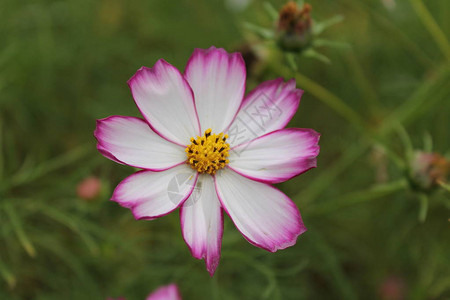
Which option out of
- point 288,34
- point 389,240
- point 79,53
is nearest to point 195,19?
point 79,53

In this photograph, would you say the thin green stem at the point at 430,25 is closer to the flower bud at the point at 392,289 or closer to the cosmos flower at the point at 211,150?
the cosmos flower at the point at 211,150

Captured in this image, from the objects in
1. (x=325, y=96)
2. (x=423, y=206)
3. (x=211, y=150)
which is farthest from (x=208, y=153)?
(x=325, y=96)

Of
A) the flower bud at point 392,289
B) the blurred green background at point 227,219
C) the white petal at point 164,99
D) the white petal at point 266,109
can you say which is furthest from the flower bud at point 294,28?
the flower bud at point 392,289

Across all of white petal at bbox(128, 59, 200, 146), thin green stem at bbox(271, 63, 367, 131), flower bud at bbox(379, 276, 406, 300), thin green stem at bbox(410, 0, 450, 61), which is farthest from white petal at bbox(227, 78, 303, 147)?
flower bud at bbox(379, 276, 406, 300)

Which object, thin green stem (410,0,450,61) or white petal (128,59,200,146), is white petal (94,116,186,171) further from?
thin green stem (410,0,450,61)

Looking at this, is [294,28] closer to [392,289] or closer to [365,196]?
[365,196]

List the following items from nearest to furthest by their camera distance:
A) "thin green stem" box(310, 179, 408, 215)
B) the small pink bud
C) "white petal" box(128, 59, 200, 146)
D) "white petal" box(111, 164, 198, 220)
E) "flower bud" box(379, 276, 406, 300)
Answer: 1. "white petal" box(111, 164, 198, 220)
2. "white petal" box(128, 59, 200, 146)
3. "thin green stem" box(310, 179, 408, 215)
4. the small pink bud
5. "flower bud" box(379, 276, 406, 300)
